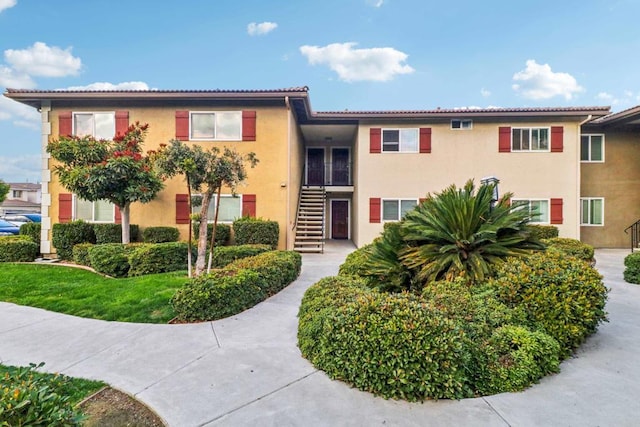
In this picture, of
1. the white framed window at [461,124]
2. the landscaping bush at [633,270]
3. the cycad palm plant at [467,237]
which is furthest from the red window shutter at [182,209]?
the landscaping bush at [633,270]

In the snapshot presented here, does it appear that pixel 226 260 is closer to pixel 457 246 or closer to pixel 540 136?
pixel 457 246

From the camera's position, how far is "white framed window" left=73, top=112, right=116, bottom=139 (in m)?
11.4

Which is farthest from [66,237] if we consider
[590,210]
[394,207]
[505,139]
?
[590,210]

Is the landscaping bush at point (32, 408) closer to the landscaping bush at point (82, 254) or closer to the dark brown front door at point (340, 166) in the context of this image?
the landscaping bush at point (82, 254)

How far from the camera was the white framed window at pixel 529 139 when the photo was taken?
1252 cm

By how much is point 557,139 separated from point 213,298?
46.4 feet

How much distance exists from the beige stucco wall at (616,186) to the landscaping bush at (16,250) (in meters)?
21.2

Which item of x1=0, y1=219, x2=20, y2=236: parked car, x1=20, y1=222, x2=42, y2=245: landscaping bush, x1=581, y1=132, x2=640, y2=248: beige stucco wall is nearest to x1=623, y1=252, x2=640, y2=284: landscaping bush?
x1=581, y1=132, x2=640, y2=248: beige stucco wall

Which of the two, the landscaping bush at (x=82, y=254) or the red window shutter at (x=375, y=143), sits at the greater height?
the red window shutter at (x=375, y=143)

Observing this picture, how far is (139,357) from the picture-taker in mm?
3533

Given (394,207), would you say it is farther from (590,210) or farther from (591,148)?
(591,148)

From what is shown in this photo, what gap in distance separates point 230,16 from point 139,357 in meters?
11.9

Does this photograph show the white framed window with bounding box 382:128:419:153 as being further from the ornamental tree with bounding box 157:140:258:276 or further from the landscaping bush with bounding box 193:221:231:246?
the ornamental tree with bounding box 157:140:258:276

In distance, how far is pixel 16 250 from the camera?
9.91 m
